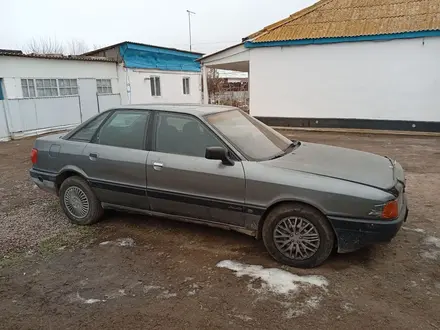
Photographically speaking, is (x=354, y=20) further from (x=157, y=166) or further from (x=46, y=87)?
(x=46, y=87)

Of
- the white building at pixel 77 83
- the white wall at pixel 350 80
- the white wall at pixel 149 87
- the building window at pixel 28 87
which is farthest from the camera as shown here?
the white wall at pixel 149 87

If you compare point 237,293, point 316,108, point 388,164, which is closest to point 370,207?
point 388,164

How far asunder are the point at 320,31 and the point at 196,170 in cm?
1082

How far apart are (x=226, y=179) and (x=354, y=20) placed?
11.3m

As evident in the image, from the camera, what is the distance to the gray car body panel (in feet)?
10.1

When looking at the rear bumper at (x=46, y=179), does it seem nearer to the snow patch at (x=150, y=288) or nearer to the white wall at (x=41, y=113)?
the snow patch at (x=150, y=288)

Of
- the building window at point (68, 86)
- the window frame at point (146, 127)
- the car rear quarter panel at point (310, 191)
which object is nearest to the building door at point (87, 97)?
the building window at point (68, 86)

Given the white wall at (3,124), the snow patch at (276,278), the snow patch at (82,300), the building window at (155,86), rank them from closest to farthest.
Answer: the snow patch at (82,300), the snow patch at (276,278), the white wall at (3,124), the building window at (155,86)

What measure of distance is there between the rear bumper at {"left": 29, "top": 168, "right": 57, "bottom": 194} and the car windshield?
2.27m

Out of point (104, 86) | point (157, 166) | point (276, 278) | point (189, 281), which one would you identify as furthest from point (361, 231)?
point (104, 86)

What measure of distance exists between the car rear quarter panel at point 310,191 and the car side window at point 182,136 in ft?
1.80

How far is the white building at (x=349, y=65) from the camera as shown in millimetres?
11164

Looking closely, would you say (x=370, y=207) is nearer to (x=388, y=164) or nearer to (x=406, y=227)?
(x=388, y=164)

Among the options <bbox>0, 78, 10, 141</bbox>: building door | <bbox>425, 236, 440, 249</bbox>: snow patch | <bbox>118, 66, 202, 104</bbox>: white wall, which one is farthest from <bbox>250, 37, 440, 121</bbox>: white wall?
<bbox>0, 78, 10, 141</bbox>: building door
